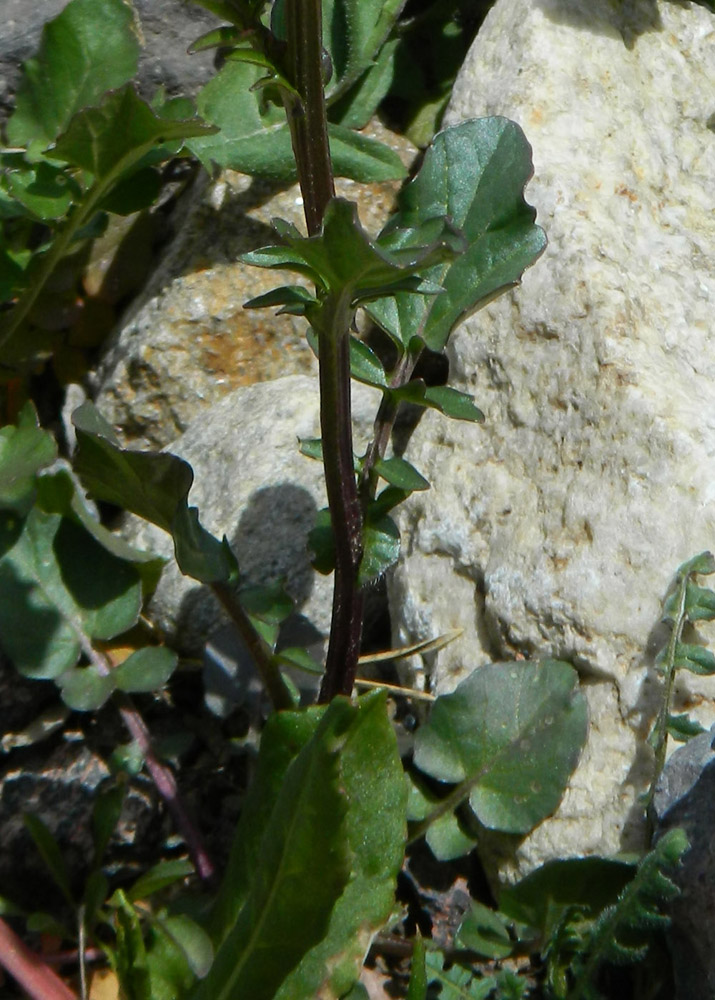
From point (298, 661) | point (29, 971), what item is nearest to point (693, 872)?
point (298, 661)

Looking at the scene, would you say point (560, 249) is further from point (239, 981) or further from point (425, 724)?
point (239, 981)

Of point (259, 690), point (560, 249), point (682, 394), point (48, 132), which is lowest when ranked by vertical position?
point (259, 690)

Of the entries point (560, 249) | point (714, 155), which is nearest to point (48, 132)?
point (560, 249)

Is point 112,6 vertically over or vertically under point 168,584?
over

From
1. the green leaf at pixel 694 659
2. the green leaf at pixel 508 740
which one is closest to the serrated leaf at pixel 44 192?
the green leaf at pixel 508 740

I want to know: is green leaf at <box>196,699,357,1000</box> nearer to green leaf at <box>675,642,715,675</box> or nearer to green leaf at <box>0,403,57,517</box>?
green leaf at <box>675,642,715,675</box>
